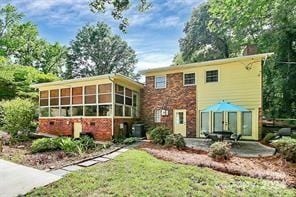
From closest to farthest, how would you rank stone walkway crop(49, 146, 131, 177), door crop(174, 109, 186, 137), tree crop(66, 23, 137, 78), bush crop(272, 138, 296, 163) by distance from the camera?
stone walkway crop(49, 146, 131, 177) → bush crop(272, 138, 296, 163) → door crop(174, 109, 186, 137) → tree crop(66, 23, 137, 78)

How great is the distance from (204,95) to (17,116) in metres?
11.8

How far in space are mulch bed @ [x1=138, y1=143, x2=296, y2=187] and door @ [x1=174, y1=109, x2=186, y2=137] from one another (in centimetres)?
639

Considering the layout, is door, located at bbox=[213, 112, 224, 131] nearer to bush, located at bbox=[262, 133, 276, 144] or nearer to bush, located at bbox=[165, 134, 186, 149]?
bush, located at bbox=[262, 133, 276, 144]

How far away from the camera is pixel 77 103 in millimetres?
18062

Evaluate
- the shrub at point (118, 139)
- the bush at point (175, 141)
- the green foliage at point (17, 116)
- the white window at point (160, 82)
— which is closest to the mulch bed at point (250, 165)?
the bush at point (175, 141)

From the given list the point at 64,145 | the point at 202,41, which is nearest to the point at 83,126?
the point at 64,145

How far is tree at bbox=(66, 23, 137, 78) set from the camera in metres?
39.1

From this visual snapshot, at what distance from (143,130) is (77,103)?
4.73 m

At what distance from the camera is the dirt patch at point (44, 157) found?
34.2ft

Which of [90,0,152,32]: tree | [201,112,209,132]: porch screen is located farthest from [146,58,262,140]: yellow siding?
[90,0,152,32]: tree

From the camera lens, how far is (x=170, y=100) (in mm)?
18234

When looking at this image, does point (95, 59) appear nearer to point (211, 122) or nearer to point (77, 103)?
point (77, 103)

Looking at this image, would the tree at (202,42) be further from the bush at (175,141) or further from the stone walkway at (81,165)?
the stone walkway at (81,165)

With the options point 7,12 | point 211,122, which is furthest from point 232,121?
point 7,12
